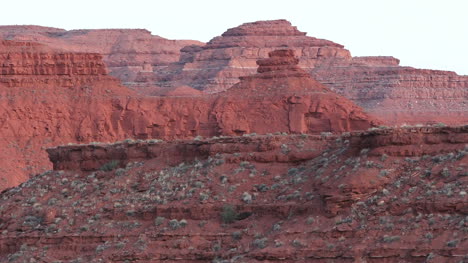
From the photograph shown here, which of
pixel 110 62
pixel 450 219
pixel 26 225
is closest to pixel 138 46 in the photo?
pixel 110 62

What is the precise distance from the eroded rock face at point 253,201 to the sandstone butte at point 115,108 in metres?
35.1

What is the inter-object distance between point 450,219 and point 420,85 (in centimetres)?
9882

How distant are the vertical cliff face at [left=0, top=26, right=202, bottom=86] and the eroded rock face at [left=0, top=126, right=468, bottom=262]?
361 ft

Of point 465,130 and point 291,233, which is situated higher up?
point 465,130

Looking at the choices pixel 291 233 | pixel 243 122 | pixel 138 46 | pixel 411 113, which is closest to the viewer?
pixel 291 233

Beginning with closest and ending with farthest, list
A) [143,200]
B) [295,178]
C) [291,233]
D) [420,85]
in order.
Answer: [291,233], [295,178], [143,200], [420,85]

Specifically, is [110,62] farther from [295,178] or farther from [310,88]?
[295,178]

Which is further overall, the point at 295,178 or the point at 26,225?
the point at 26,225

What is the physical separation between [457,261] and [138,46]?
143540mm

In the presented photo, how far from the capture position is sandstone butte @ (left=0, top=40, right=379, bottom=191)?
241ft

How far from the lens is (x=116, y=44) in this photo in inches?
6777

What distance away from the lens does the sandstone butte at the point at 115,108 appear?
241ft

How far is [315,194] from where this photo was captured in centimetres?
2972

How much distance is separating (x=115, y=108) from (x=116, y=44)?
9678cm
